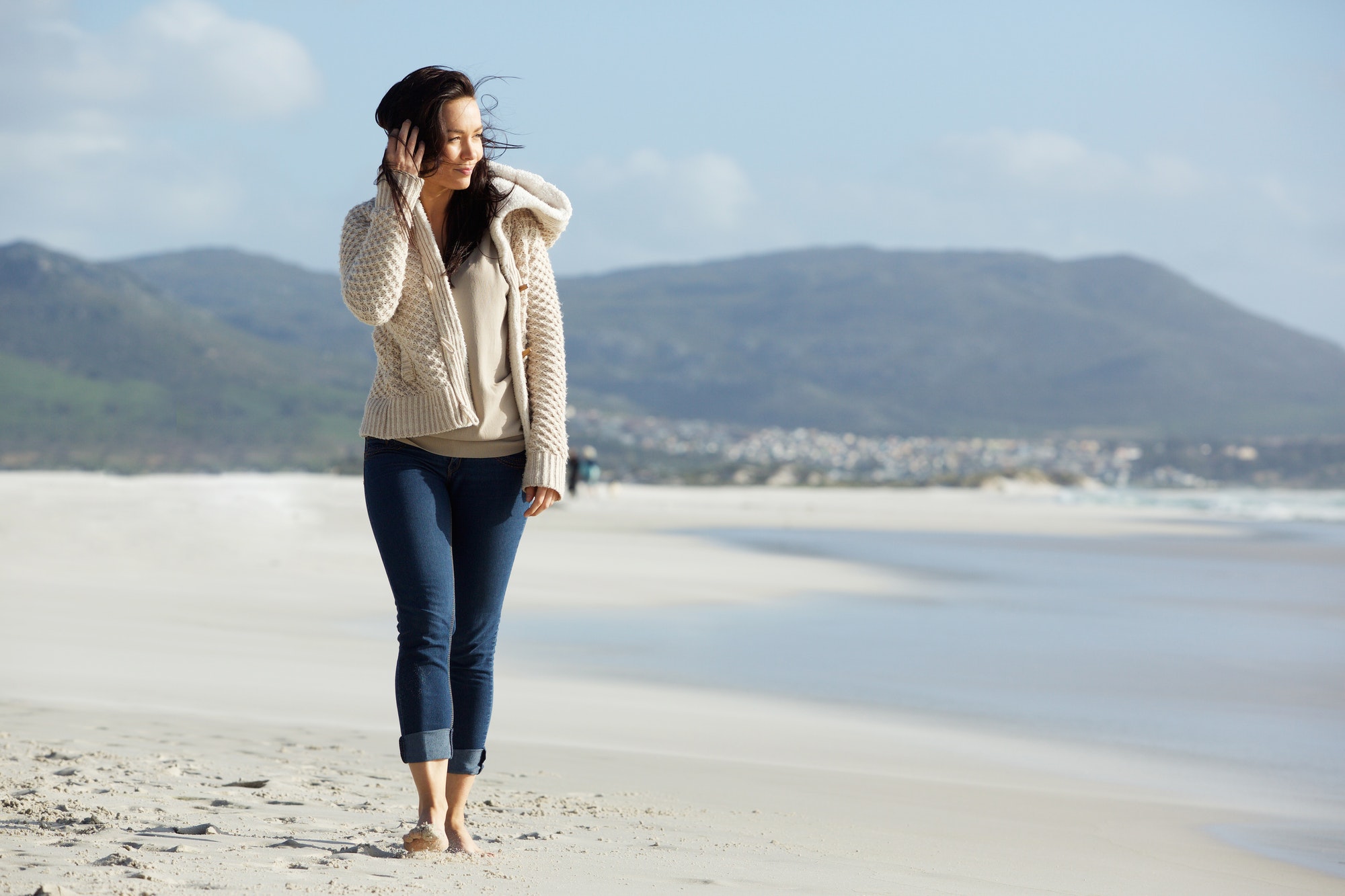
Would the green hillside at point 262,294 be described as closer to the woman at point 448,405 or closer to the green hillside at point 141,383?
the green hillside at point 141,383

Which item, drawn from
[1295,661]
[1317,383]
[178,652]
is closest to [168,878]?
[178,652]

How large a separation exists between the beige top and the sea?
2.52 metres

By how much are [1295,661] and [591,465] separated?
20.9 m

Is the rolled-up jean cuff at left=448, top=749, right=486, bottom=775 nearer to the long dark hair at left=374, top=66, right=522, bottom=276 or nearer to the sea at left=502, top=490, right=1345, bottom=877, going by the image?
the long dark hair at left=374, top=66, right=522, bottom=276

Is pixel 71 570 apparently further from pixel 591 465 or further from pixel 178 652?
pixel 591 465

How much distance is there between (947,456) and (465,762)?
64.2 metres

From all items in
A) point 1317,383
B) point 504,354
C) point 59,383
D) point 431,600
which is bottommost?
point 431,600

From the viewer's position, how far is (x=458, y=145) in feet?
10.1

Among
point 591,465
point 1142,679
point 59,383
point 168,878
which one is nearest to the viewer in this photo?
point 168,878

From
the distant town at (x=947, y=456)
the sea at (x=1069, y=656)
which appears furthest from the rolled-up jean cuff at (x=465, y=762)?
the distant town at (x=947, y=456)

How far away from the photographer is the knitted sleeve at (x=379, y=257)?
118 inches

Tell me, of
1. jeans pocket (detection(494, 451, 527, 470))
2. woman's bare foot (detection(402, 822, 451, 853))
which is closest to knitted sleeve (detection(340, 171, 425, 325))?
jeans pocket (detection(494, 451, 527, 470))

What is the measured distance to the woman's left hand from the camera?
10.1 feet

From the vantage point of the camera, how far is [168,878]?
2617 millimetres
